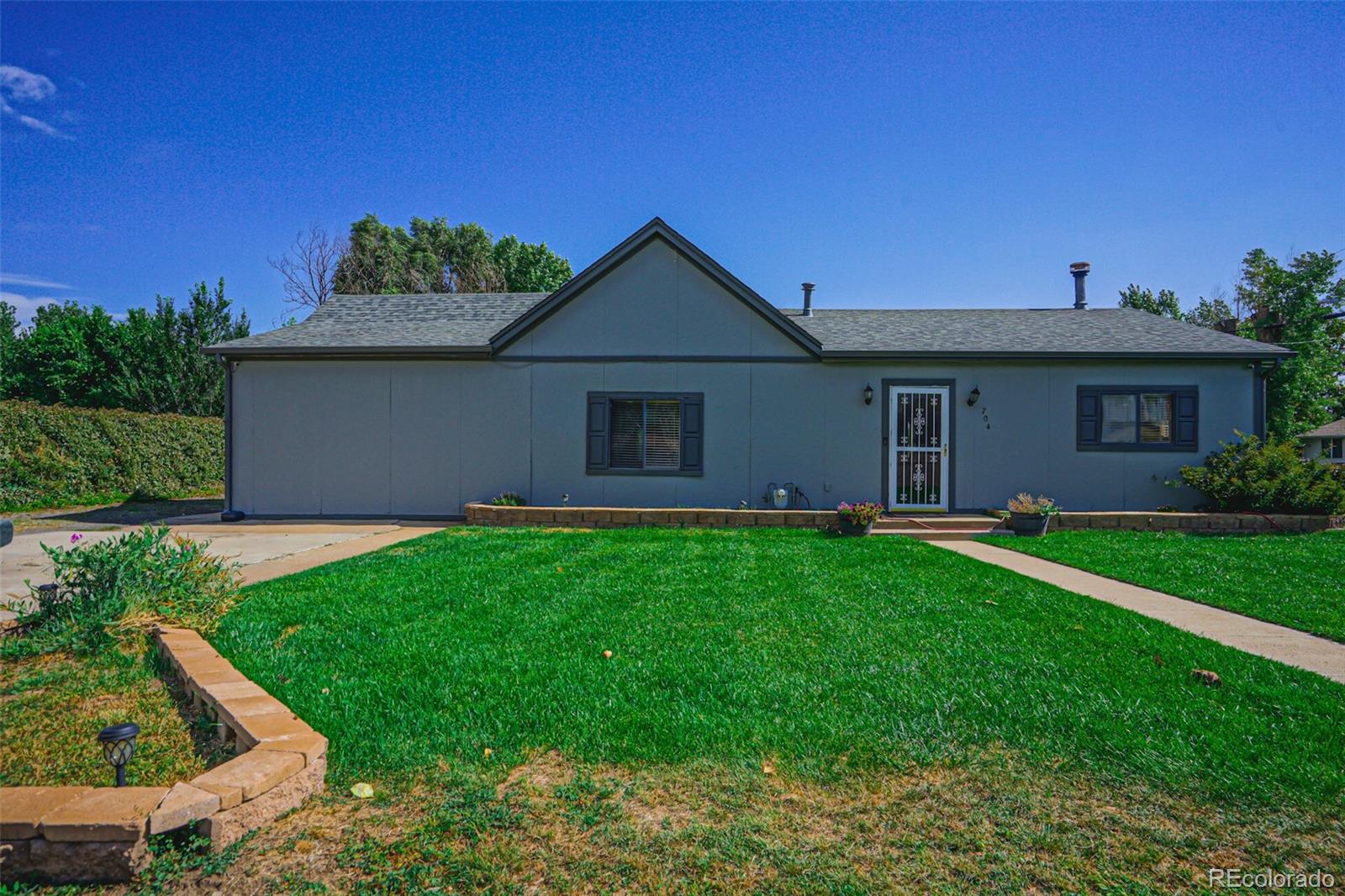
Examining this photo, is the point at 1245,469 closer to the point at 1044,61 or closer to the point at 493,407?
the point at 1044,61

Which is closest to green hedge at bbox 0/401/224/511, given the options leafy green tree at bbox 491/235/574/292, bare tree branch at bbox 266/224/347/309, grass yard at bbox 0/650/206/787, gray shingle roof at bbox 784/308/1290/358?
grass yard at bbox 0/650/206/787

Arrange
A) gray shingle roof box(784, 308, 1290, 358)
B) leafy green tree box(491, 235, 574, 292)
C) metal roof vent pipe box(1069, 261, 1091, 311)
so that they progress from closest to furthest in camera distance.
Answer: gray shingle roof box(784, 308, 1290, 358)
metal roof vent pipe box(1069, 261, 1091, 311)
leafy green tree box(491, 235, 574, 292)

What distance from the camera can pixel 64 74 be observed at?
23.6 feet

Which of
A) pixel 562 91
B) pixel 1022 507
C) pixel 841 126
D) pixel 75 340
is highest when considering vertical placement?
pixel 562 91

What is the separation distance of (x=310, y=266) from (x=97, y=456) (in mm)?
17811

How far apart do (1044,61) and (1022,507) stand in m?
6.27

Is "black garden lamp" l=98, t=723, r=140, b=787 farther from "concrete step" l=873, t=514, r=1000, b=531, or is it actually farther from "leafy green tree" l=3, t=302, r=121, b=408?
"leafy green tree" l=3, t=302, r=121, b=408

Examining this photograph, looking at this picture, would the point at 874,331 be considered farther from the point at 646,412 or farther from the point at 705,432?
the point at 646,412

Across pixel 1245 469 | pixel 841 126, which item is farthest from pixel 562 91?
pixel 1245 469

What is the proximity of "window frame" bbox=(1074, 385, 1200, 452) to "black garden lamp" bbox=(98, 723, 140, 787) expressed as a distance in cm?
1261

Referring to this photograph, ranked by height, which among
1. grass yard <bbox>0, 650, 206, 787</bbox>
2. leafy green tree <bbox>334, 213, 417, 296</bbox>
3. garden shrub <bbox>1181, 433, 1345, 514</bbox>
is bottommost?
grass yard <bbox>0, 650, 206, 787</bbox>

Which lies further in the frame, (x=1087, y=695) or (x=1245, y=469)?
(x=1245, y=469)

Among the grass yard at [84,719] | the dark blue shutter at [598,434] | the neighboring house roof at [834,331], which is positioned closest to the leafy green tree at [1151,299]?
the neighboring house roof at [834,331]

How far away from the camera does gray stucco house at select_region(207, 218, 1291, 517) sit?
11.2 meters
